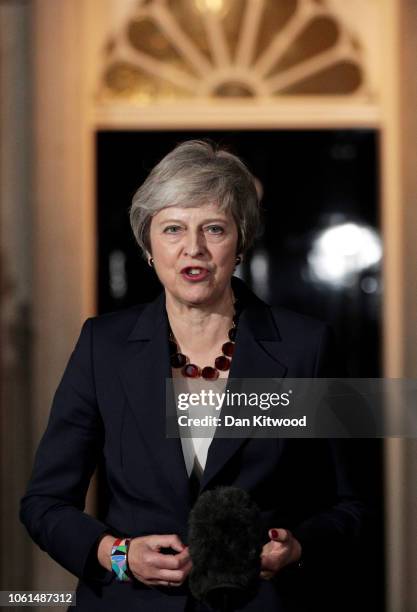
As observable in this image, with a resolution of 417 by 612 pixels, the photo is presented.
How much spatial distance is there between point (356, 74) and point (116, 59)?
2.70 ft

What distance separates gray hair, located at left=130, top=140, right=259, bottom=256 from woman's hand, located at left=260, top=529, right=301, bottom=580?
1.39 ft

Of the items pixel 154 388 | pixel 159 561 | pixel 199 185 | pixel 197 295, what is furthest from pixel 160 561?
pixel 199 185

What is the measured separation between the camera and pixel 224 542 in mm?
1146

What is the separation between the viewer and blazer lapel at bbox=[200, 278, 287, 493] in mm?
1240

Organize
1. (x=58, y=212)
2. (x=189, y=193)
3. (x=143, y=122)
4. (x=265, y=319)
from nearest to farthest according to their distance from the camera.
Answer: (x=189, y=193) → (x=265, y=319) → (x=58, y=212) → (x=143, y=122)

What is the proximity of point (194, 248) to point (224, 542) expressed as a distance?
16.3 inches

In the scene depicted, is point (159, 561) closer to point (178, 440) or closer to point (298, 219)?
point (178, 440)

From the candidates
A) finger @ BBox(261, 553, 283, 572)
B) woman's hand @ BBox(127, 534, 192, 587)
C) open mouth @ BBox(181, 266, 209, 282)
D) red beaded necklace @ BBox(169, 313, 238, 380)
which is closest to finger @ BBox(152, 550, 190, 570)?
woman's hand @ BBox(127, 534, 192, 587)

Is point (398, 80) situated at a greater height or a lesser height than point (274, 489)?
greater

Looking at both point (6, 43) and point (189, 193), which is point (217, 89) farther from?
point (189, 193)

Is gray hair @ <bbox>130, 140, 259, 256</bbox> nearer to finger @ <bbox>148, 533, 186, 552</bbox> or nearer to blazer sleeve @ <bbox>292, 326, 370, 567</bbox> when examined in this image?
blazer sleeve @ <bbox>292, 326, 370, 567</bbox>

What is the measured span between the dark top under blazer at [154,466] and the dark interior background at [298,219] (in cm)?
145

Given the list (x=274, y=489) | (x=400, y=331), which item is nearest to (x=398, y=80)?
(x=400, y=331)

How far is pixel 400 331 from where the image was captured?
2.81 metres
